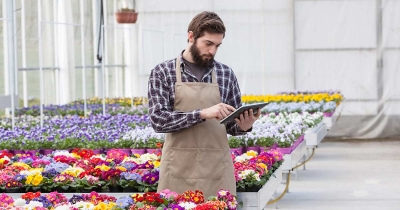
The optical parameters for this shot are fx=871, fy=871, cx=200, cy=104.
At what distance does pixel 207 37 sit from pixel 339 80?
14.7 metres

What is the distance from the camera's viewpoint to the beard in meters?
3.98

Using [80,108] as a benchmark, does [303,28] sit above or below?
above

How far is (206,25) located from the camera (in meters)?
3.92

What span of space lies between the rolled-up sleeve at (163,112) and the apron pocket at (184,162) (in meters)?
0.13

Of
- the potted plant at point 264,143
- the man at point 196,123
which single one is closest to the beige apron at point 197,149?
the man at point 196,123

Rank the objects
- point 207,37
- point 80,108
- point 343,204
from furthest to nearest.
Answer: point 80,108
point 343,204
point 207,37

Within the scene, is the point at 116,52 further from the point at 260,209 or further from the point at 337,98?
the point at 260,209

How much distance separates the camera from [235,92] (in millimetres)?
4184

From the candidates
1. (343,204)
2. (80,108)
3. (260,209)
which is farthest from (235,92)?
(80,108)

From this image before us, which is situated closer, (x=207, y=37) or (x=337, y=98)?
(x=207, y=37)

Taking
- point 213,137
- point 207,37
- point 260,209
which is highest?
point 207,37

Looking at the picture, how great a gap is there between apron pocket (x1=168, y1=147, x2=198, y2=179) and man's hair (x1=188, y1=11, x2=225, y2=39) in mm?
541

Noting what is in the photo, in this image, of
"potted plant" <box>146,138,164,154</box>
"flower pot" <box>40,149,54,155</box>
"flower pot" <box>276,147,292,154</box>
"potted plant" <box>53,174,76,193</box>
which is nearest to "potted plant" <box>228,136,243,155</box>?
"flower pot" <box>276,147,292,154</box>

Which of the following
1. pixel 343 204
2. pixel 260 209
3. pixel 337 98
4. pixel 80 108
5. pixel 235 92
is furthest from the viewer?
pixel 337 98
